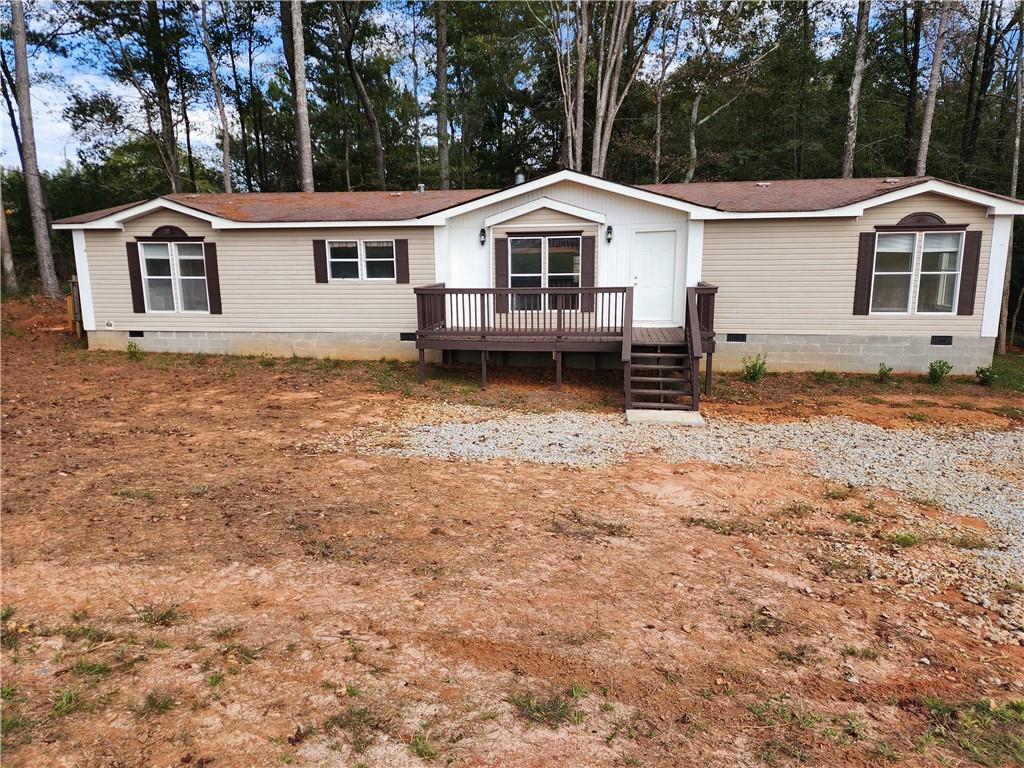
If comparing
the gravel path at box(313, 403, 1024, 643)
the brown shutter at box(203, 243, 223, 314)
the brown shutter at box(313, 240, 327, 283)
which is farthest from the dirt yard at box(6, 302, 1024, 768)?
the brown shutter at box(203, 243, 223, 314)

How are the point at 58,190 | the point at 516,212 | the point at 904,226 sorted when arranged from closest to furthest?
1. the point at 904,226
2. the point at 516,212
3. the point at 58,190

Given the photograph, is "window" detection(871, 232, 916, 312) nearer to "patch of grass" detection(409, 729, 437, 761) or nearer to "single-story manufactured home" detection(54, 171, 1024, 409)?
"single-story manufactured home" detection(54, 171, 1024, 409)

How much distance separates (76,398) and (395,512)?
7.24 m

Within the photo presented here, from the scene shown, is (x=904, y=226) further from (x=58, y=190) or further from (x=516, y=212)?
(x=58, y=190)

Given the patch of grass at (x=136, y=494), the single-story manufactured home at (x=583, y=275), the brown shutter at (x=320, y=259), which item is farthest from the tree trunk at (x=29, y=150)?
the patch of grass at (x=136, y=494)

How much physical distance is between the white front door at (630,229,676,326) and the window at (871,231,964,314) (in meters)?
3.70

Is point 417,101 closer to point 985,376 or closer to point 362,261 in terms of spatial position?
point 362,261

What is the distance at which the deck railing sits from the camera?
33.5ft

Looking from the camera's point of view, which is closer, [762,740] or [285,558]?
[762,740]

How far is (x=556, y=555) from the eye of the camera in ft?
14.9

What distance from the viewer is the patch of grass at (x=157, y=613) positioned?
364 centimetres

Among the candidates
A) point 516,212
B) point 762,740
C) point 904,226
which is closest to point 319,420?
point 516,212

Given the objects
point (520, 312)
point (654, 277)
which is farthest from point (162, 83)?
point (654, 277)

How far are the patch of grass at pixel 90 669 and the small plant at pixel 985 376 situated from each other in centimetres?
1310
